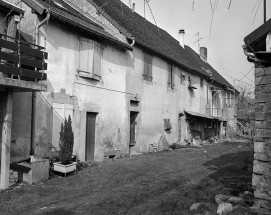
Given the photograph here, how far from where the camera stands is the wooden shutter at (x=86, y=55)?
11.2m

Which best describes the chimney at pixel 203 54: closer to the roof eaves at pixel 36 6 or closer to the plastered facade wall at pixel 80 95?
the plastered facade wall at pixel 80 95

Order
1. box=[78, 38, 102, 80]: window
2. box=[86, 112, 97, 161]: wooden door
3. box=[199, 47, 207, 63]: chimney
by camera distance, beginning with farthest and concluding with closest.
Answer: box=[199, 47, 207, 63]: chimney, box=[86, 112, 97, 161]: wooden door, box=[78, 38, 102, 80]: window

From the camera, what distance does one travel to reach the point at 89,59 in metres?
11.5

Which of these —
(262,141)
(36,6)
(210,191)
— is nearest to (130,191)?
(210,191)

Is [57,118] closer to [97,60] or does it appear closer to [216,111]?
[97,60]

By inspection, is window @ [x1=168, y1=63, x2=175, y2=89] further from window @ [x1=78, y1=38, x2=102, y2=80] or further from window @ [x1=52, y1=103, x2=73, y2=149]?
window @ [x1=52, y1=103, x2=73, y2=149]

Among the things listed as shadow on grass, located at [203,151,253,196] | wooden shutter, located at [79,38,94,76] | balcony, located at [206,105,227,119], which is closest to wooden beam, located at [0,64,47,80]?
wooden shutter, located at [79,38,94,76]

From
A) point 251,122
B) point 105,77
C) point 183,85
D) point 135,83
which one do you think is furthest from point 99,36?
point 183,85

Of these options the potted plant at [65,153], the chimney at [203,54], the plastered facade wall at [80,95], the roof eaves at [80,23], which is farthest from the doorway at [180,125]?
the chimney at [203,54]

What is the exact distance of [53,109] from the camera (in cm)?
987

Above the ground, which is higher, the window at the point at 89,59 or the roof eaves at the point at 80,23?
the roof eaves at the point at 80,23

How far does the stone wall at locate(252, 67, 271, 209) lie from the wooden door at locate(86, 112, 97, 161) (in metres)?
7.67

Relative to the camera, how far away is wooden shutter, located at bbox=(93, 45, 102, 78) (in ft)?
38.5

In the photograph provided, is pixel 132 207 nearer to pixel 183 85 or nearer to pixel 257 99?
pixel 257 99
